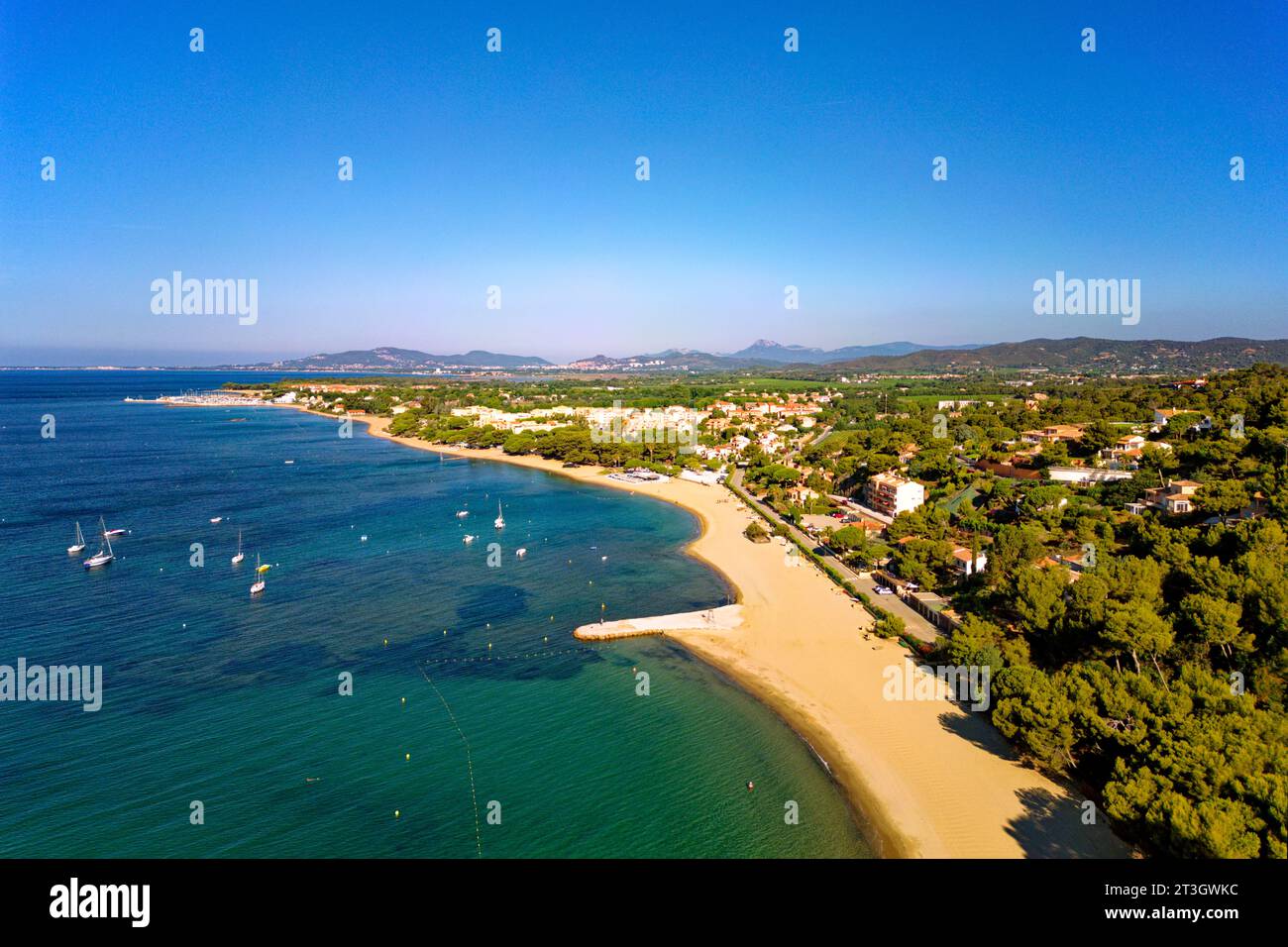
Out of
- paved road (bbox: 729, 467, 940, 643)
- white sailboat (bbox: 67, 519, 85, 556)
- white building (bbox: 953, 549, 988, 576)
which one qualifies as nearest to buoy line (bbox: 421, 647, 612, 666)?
paved road (bbox: 729, 467, 940, 643)

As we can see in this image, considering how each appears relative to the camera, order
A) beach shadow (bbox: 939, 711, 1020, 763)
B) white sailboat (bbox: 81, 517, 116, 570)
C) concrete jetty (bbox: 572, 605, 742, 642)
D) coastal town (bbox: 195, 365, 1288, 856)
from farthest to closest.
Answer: white sailboat (bbox: 81, 517, 116, 570)
concrete jetty (bbox: 572, 605, 742, 642)
beach shadow (bbox: 939, 711, 1020, 763)
coastal town (bbox: 195, 365, 1288, 856)

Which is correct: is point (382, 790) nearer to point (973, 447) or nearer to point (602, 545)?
point (602, 545)

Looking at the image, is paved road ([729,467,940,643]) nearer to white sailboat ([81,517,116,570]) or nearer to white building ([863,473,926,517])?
white building ([863,473,926,517])

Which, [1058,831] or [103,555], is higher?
[103,555]

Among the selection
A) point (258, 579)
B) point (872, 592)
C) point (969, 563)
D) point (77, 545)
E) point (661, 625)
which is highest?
point (77, 545)

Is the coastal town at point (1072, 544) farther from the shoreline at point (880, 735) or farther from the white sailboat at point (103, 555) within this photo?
the white sailboat at point (103, 555)

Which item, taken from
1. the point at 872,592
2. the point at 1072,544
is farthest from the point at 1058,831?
the point at 1072,544

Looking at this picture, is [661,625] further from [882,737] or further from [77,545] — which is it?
[77,545]

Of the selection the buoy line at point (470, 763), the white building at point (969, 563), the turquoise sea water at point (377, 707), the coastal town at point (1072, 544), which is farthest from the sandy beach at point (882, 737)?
the buoy line at point (470, 763)
